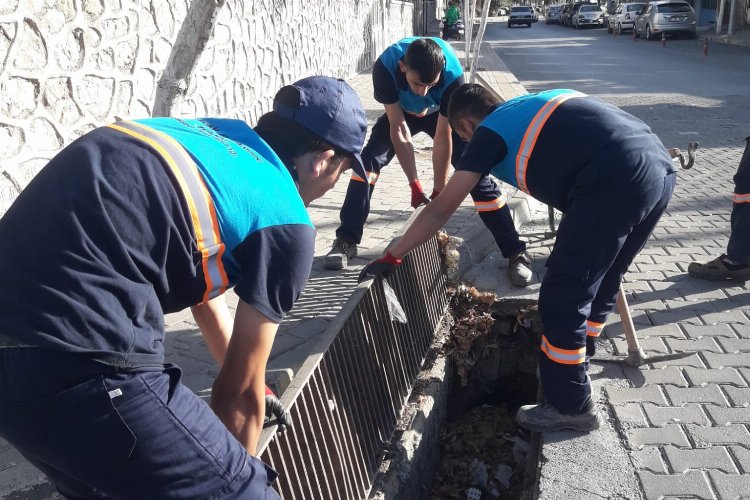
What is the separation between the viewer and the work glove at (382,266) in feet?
11.0

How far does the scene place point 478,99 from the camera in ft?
11.2

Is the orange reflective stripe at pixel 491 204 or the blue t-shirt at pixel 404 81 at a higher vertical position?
the blue t-shirt at pixel 404 81

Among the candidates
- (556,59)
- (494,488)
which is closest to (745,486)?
(494,488)

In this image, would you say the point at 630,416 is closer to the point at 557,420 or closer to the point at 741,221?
the point at 557,420

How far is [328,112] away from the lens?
1.94m

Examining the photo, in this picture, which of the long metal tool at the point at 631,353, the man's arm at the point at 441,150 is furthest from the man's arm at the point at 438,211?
the man's arm at the point at 441,150

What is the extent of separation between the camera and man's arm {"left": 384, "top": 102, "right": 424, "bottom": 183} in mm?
4969

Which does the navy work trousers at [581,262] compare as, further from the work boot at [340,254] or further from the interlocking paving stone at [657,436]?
the work boot at [340,254]

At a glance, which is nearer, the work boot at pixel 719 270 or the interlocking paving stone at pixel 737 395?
the interlocking paving stone at pixel 737 395

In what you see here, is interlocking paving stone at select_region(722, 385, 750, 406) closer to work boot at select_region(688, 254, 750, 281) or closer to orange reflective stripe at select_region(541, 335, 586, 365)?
orange reflective stripe at select_region(541, 335, 586, 365)

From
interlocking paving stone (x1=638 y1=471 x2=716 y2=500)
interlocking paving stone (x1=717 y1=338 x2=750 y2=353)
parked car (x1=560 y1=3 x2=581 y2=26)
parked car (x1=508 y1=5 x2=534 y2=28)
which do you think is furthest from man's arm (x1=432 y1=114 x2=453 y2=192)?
parked car (x1=508 y1=5 x2=534 y2=28)

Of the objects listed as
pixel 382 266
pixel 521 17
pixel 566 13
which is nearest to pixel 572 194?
pixel 382 266

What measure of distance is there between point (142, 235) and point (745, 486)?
2437mm

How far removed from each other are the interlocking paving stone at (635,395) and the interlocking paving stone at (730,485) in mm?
565
